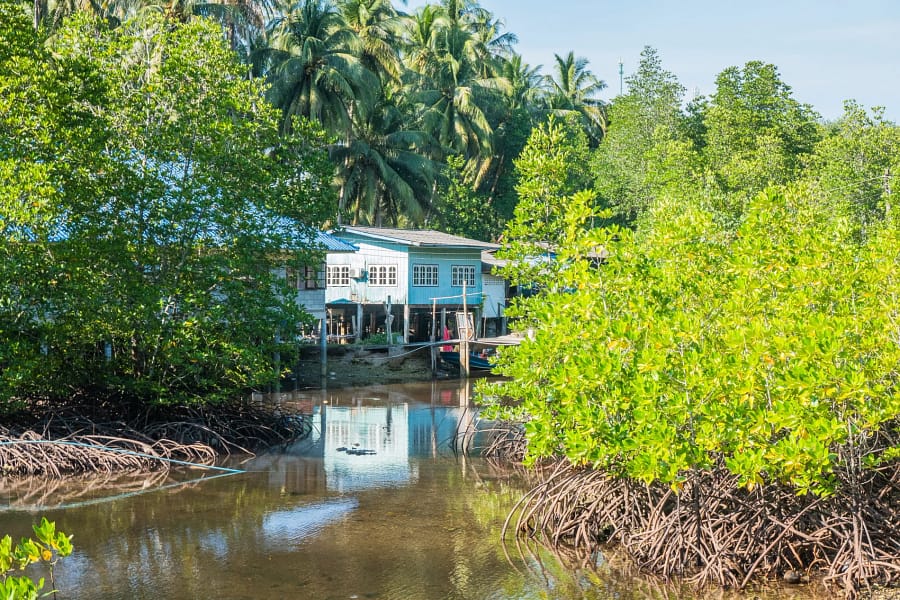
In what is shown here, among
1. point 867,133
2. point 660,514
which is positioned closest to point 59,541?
point 660,514

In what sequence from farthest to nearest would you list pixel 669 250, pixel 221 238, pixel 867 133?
pixel 867 133
pixel 221 238
pixel 669 250

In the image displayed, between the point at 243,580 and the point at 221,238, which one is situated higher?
the point at 221,238

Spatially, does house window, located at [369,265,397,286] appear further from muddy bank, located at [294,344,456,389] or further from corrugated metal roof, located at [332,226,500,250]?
muddy bank, located at [294,344,456,389]

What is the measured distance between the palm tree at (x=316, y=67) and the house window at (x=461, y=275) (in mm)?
Result: 7966

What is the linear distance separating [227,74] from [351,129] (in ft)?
69.4

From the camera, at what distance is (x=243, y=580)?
36.0 ft

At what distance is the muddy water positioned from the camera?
10758 mm

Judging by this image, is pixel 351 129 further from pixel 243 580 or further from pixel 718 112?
pixel 243 580

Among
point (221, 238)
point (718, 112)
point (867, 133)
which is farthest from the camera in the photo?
point (718, 112)

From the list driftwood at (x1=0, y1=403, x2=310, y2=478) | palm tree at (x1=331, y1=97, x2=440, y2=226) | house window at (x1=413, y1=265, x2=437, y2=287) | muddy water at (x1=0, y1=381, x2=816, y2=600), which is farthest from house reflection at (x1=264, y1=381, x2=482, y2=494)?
palm tree at (x1=331, y1=97, x2=440, y2=226)

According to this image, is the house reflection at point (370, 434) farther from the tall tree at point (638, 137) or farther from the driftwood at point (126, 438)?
the tall tree at point (638, 137)

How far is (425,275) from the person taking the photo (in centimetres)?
3900

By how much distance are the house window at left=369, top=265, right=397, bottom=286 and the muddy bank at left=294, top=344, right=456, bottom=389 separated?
155 inches

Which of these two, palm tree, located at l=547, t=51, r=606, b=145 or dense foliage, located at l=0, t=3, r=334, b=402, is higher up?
palm tree, located at l=547, t=51, r=606, b=145
